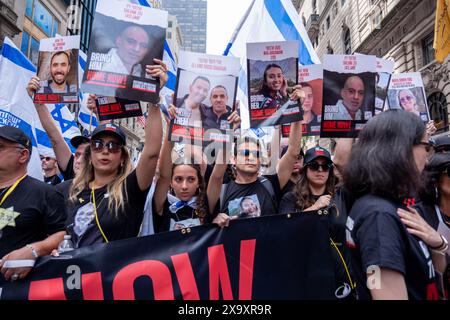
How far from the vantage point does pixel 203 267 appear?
7.81 feet

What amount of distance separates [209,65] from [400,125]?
1.98 meters

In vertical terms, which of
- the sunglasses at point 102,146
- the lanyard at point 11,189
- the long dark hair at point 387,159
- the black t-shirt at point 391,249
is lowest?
the black t-shirt at point 391,249

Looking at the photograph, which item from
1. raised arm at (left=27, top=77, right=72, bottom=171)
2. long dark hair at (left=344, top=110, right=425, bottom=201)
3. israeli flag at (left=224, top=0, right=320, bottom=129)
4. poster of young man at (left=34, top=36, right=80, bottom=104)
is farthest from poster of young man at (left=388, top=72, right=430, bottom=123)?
raised arm at (left=27, top=77, right=72, bottom=171)

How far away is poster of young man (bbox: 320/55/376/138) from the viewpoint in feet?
11.5

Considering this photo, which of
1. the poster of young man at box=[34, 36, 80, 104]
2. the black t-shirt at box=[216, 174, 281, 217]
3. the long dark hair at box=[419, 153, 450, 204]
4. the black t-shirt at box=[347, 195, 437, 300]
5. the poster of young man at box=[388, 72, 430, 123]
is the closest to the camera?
the black t-shirt at box=[347, 195, 437, 300]

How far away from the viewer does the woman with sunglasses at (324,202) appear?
8.68 feet

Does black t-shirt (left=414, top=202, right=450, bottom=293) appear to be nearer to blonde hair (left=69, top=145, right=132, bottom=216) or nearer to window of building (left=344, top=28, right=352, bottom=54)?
blonde hair (left=69, top=145, right=132, bottom=216)

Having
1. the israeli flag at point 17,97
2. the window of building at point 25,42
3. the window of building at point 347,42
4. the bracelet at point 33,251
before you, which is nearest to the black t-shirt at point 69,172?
the israeli flag at point 17,97

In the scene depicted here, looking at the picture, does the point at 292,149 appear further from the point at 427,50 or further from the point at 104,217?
the point at 427,50

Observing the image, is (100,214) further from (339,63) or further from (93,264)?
(339,63)

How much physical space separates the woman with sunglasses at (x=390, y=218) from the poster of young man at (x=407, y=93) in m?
3.48

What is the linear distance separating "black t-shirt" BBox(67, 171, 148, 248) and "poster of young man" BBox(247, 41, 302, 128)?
131 centimetres

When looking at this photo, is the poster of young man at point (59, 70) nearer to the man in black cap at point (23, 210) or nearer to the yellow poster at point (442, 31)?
the man in black cap at point (23, 210)
